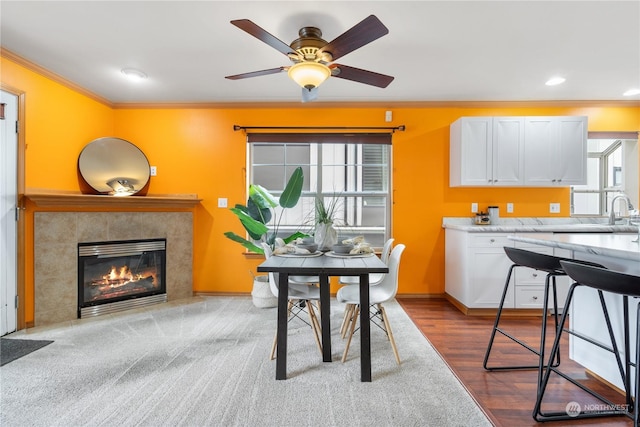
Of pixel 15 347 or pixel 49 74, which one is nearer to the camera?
pixel 15 347

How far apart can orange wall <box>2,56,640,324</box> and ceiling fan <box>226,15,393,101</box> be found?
1.64 m

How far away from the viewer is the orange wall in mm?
3801

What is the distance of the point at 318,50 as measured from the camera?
203cm

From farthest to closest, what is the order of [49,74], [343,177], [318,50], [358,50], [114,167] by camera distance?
[343,177] < [114,167] < [49,74] < [358,50] < [318,50]

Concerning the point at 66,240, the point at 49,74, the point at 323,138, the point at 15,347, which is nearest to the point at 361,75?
the point at 323,138

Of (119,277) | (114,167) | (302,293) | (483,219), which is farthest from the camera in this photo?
(483,219)

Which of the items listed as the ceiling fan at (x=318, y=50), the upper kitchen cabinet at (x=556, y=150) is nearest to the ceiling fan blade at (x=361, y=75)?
the ceiling fan at (x=318, y=50)

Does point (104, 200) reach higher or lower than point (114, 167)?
lower

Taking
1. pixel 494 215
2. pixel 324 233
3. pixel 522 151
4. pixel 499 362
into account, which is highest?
pixel 522 151

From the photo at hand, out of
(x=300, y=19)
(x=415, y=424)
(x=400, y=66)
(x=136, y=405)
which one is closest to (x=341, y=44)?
(x=300, y=19)

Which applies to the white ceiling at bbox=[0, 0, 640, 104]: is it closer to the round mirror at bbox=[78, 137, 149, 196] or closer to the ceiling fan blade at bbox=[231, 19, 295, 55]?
the ceiling fan blade at bbox=[231, 19, 295, 55]

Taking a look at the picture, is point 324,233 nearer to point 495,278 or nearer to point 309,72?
point 309,72

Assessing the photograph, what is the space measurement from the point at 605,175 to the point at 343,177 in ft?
10.8

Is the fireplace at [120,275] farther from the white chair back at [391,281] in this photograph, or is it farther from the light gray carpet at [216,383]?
the white chair back at [391,281]
